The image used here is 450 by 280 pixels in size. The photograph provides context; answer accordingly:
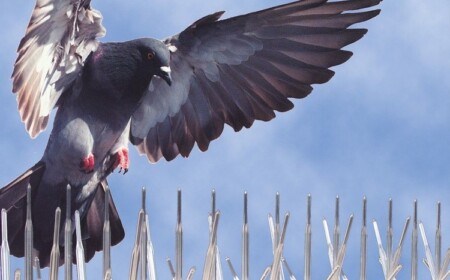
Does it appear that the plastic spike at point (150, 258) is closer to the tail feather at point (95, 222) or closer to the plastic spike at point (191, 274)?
the plastic spike at point (191, 274)

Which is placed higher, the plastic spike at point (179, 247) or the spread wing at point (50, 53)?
the spread wing at point (50, 53)

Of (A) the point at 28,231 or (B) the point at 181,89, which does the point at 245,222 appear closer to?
(A) the point at 28,231

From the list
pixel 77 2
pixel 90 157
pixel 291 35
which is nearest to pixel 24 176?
pixel 90 157

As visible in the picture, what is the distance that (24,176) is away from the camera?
5.13m

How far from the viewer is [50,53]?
4.97 m

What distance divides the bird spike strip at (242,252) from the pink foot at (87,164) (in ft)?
4.22

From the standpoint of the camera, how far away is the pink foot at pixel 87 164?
5097mm

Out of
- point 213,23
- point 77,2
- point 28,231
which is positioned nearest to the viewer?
point 28,231

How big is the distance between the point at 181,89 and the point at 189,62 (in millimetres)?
183

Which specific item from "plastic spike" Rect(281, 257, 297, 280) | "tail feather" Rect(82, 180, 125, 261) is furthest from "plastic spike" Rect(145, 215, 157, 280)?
"tail feather" Rect(82, 180, 125, 261)

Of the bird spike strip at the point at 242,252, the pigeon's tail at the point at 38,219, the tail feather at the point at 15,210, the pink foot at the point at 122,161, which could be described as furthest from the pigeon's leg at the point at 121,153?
the bird spike strip at the point at 242,252

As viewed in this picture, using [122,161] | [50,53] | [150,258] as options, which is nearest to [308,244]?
[150,258]

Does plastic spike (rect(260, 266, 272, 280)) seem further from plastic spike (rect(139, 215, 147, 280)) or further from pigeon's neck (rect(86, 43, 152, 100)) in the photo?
pigeon's neck (rect(86, 43, 152, 100))

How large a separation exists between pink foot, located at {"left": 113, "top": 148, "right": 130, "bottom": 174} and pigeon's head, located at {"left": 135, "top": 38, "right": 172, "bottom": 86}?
0.43m
